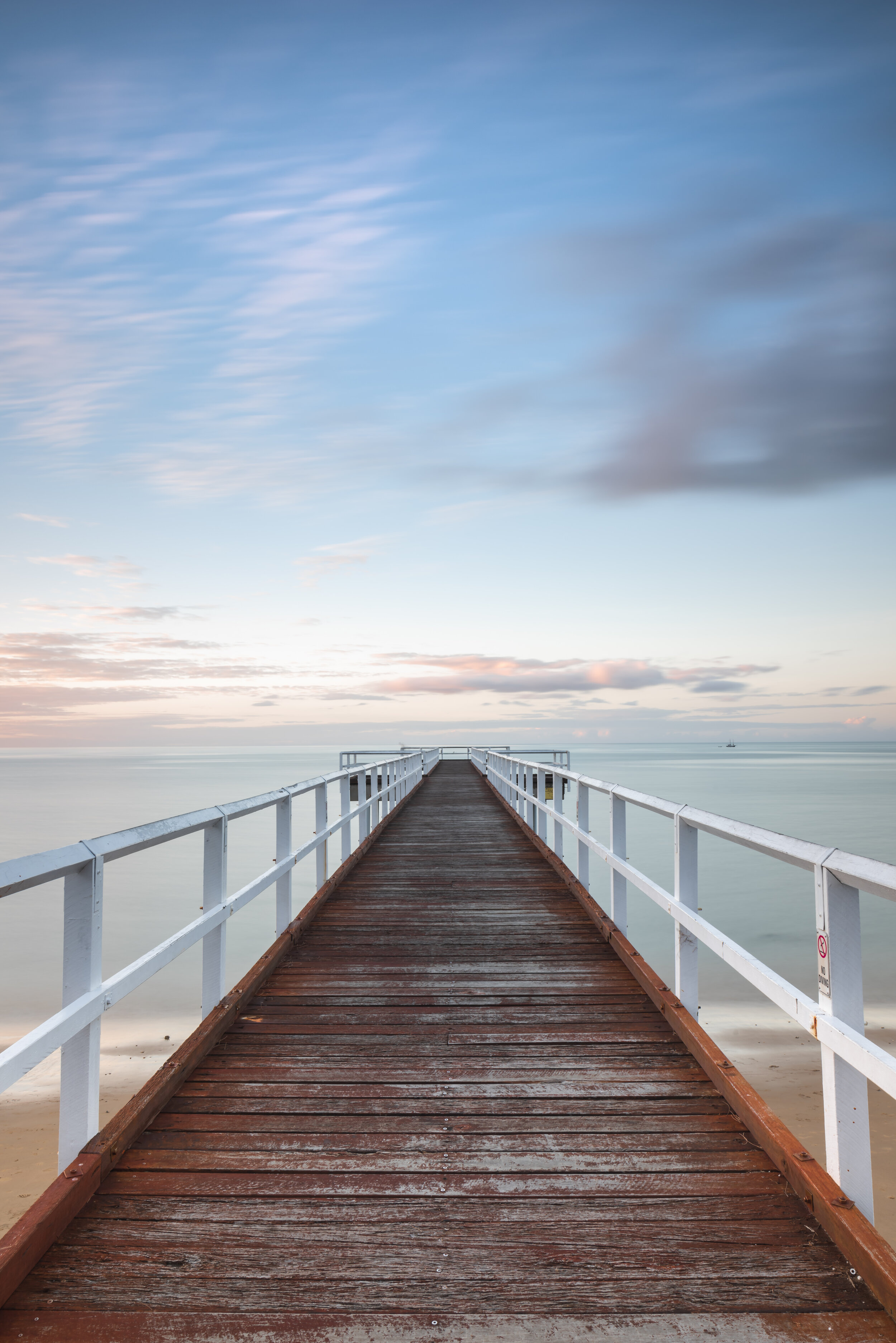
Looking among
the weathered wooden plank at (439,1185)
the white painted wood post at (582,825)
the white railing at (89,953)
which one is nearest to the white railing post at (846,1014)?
the weathered wooden plank at (439,1185)

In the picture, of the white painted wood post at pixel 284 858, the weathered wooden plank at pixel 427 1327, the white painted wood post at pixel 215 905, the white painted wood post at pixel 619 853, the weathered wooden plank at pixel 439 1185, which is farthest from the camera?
the white painted wood post at pixel 284 858

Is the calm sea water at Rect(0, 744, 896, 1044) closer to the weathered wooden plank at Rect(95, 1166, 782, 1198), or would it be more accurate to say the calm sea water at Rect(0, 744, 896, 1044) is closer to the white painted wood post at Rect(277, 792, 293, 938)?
the white painted wood post at Rect(277, 792, 293, 938)

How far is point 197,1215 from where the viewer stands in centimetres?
243

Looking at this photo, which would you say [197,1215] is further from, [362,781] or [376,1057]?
[362,781]

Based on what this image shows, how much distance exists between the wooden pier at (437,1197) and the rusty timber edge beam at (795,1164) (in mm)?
38

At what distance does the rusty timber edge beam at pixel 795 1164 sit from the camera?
2.09m

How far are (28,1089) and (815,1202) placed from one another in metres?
10.0

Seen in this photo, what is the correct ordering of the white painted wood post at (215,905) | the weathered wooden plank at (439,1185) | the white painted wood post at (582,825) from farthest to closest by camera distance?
1. the white painted wood post at (582,825)
2. the white painted wood post at (215,905)
3. the weathered wooden plank at (439,1185)

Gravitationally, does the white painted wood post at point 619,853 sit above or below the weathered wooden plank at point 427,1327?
above

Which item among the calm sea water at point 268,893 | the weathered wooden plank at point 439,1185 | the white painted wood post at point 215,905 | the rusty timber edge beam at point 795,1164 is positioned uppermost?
the white painted wood post at point 215,905

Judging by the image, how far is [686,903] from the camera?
12.1 ft

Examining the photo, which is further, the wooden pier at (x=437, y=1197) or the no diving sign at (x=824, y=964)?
the no diving sign at (x=824, y=964)

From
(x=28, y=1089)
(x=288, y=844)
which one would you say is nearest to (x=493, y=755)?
(x=28, y=1089)

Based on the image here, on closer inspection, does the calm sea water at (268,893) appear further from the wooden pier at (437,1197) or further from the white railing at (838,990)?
the white railing at (838,990)
